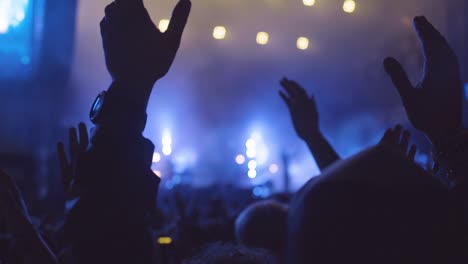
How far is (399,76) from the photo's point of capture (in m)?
1.11

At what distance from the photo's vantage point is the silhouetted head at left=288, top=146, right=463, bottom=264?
0.49m

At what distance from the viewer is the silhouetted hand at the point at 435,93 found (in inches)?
45.0

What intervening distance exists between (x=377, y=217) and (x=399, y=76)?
2.39ft

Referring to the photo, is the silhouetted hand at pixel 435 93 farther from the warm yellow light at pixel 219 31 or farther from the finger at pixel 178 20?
the warm yellow light at pixel 219 31

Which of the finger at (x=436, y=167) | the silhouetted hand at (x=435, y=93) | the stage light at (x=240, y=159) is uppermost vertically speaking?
the stage light at (x=240, y=159)

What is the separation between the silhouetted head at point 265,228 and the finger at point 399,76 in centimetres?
64

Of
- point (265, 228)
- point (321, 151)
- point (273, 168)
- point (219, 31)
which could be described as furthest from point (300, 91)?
point (273, 168)

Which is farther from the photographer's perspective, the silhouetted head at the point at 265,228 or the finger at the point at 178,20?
the silhouetted head at the point at 265,228

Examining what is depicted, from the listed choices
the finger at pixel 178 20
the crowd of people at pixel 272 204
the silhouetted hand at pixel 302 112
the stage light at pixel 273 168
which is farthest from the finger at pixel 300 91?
the stage light at pixel 273 168

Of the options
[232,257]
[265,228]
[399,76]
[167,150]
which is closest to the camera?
[232,257]

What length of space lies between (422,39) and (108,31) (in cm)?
90

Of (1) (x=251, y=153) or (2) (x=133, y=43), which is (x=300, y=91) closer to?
(2) (x=133, y=43)

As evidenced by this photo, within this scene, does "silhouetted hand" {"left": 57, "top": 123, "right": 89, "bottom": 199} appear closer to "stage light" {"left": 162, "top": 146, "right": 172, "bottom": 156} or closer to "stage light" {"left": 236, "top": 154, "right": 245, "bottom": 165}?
"stage light" {"left": 162, "top": 146, "right": 172, "bottom": 156}

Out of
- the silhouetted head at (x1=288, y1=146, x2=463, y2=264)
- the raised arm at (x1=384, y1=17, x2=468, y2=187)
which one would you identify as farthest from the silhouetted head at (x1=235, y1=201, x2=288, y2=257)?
the silhouetted head at (x1=288, y1=146, x2=463, y2=264)
